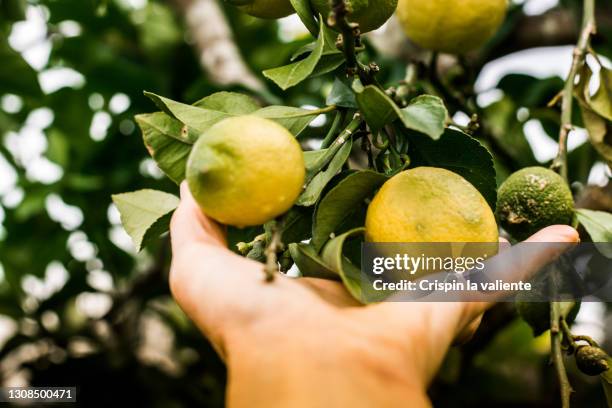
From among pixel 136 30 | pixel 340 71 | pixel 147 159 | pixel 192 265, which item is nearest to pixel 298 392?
pixel 192 265

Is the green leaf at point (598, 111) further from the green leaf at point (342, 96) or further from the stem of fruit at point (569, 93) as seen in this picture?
the green leaf at point (342, 96)

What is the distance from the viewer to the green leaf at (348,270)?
57 cm

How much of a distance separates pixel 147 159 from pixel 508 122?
98 centimetres

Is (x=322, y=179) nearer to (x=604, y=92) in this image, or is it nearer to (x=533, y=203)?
(x=533, y=203)

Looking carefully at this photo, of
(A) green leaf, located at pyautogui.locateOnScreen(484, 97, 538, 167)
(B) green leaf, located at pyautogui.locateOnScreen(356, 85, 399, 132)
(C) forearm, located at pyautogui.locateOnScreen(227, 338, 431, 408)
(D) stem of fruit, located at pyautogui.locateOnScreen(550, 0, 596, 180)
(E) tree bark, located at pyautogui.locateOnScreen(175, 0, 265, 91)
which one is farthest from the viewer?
(E) tree bark, located at pyautogui.locateOnScreen(175, 0, 265, 91)

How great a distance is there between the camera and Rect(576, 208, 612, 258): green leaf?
0.78 metres

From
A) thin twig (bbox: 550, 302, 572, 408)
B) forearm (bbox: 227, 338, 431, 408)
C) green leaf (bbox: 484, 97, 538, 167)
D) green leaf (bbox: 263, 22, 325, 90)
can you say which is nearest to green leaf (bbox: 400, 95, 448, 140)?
green leaf (bbox: 263, 22, 325, 90)

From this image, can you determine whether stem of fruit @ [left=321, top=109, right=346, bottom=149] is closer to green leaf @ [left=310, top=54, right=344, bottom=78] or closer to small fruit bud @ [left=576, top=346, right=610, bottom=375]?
green leaf @ [left=310, top=54, right=344, bottom=78]

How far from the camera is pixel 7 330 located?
227 centimetres

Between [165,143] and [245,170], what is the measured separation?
0.55 ft

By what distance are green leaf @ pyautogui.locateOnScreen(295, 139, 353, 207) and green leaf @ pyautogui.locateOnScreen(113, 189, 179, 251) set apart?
19cm

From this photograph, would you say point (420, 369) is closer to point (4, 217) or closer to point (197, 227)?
point (197, 227)

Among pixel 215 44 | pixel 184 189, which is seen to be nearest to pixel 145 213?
pixel 184 189

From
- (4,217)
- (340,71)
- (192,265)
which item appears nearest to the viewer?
(192,265)
